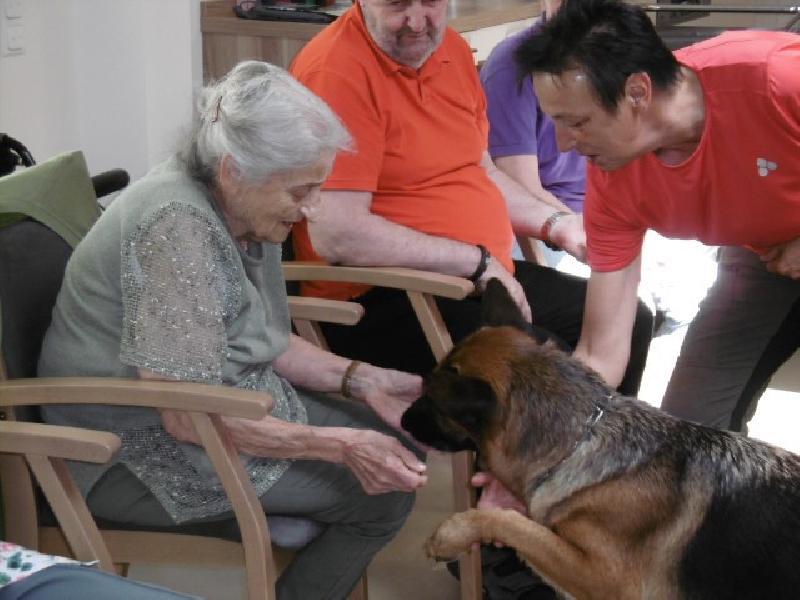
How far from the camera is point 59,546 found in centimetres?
198

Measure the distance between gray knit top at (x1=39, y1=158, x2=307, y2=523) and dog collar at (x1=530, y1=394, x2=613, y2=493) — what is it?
1.51 feet

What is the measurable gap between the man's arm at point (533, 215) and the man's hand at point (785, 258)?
59cm

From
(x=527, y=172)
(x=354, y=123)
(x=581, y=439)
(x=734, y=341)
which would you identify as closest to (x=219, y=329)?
(x=581, y=439)

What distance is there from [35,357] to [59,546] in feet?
1.12

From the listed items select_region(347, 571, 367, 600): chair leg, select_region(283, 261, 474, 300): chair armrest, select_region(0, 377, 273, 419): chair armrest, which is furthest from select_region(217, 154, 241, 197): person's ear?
select_region(347, 571, 367, 600): chair leg

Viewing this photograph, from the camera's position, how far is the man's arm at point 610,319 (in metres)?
2.43

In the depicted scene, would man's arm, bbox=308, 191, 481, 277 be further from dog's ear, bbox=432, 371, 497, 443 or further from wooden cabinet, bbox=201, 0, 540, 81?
wooden cabinet, bbox=201, 0, 540, 81

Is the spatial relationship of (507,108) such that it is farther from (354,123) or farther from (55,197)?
(55,197)

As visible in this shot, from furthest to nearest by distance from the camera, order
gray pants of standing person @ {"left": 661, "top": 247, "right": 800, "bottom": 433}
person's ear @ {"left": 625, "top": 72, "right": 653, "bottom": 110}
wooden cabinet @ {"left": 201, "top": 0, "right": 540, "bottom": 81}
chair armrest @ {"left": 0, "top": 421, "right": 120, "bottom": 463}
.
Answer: wooden cabinet @ {"left": 201, "top": 0, "right": 540, "bottom": 81}, gray pants of standing person @ {"left": 661, "top": 247, "right": 800, "bottom": 433}, person's ear @ {"left": 625, "top": 72, "right": 653, "bottom": 110}, chair armrest @ {"left": 0, "top": 421, "right": 120, "bottom": 463}

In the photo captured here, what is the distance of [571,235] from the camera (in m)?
2.92

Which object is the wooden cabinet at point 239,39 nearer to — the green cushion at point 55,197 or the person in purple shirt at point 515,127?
the person in purple shirt at point 515,127

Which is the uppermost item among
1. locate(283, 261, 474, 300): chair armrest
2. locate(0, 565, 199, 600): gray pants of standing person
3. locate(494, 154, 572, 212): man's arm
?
locate(494, 154, 572, 212): man's arm

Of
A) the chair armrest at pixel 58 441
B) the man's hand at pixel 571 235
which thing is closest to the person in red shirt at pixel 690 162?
the man's hand at pixel 571 235

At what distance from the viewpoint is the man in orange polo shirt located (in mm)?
2506
